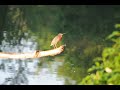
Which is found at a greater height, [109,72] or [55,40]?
[55,40]

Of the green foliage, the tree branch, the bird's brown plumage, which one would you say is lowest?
the green foliage

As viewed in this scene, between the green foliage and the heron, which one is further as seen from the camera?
the heron

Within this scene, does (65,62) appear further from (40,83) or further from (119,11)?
(119,11)

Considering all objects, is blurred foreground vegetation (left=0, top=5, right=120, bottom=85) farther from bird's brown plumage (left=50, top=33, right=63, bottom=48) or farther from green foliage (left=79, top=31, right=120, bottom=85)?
green foliage (left=79, top=31, right=120, bottom=85)

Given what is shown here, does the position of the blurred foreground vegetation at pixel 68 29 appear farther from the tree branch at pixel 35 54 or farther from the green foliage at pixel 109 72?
the green foliage at pixel 109 72

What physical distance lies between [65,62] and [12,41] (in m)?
0.51

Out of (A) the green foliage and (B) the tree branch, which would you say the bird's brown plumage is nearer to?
(B) the tree branch

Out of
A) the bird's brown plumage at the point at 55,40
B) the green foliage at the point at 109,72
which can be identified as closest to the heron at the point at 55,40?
the bird's brown plumage at the point at 55,40

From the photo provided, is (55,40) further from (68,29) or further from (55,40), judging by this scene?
(68,29)

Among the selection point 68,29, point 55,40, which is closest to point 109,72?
point 55,40

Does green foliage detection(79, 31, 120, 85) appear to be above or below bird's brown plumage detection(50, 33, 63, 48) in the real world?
below

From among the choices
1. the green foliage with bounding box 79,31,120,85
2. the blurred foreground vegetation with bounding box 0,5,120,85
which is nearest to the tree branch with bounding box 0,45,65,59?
the blurred foreground vegetation with bounding box 0,5,120,85

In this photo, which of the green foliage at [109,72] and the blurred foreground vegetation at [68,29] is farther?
the blurred foreground vegetation at [68,29]
